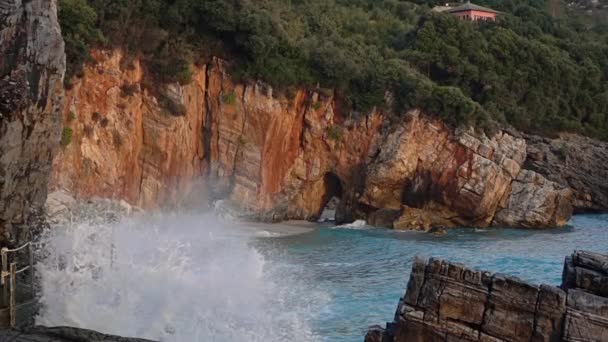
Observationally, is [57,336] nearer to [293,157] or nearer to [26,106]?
[26,106]

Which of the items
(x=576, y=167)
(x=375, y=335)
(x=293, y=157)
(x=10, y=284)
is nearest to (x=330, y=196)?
(x=293, y=157)

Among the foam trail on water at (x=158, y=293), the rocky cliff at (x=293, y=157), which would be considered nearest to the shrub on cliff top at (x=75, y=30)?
the rocky cliff at (x=293, y=157)

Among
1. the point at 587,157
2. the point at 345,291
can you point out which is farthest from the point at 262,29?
the point at 587,157

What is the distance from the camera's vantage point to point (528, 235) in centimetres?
2942

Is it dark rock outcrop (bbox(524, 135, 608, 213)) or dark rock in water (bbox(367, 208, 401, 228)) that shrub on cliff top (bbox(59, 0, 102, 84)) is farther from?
dark rock outcrop (bbox(524, 135, 608, 213))

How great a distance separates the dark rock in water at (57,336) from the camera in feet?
30.4

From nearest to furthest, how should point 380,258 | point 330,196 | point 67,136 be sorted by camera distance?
point 380,258
point 67,136
point 330,196

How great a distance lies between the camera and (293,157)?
→ 3238 cm

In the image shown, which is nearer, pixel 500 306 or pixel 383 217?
pixel 500 306

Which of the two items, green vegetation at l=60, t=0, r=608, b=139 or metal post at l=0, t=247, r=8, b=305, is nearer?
metal post at l=0, t=247, r=8, b=305

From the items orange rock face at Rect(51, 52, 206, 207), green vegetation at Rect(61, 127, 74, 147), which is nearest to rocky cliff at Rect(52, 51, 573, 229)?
orange rock face at Rect(51, 52, 206, 207)

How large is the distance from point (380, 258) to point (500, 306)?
1342 cm

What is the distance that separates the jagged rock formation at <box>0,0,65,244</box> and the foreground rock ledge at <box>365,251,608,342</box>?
25.3 ft

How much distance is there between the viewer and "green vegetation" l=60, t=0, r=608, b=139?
28609 millimetres
